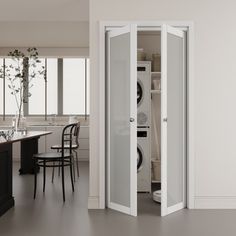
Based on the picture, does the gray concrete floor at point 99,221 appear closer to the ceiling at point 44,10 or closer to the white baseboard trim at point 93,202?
the white baseboard trim at point 93,202

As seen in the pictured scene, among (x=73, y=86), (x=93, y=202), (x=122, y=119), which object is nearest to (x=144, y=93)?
(x=122, y=119)

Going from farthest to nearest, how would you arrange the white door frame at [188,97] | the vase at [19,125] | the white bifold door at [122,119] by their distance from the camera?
the vase at [19,125] < the white door frame at [188,97] < the white bifold door at [122,119]

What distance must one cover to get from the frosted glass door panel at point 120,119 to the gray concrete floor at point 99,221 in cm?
28

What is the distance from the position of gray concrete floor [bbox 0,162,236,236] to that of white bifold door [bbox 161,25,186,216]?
0.23m

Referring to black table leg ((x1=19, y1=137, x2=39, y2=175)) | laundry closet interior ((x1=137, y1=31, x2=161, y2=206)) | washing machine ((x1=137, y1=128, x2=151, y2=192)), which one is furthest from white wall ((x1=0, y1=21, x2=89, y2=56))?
washing machine ((x1=137, y1=128, x2=151, y2=192))

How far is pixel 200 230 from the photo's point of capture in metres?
3.29

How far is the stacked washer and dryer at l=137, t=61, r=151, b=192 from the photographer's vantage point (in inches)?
197

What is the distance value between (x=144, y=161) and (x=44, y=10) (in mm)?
3114

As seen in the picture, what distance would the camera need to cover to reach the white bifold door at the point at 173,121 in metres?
3.80

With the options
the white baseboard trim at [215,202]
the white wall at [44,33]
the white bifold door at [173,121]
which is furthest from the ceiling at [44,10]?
the white baseboard trim at [215,202]

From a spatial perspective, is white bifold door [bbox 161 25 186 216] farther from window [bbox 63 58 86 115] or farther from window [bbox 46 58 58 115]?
window [bbox 46 58 58 115]

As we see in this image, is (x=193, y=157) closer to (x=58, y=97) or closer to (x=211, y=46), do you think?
(x=211, y=46)

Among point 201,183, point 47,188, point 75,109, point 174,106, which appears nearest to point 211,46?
point 174,106

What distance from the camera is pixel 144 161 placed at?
16.4ft
